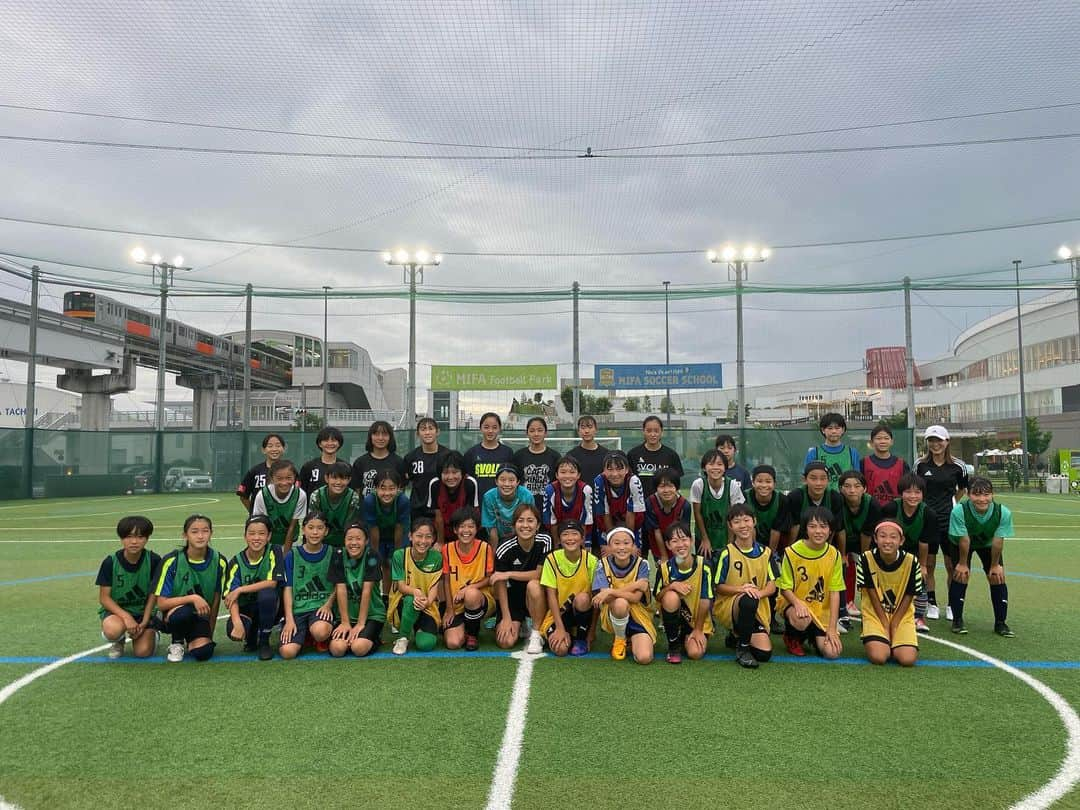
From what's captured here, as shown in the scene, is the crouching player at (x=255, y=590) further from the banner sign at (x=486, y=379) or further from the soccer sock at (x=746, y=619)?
the banner sign at (x=486, y=379)

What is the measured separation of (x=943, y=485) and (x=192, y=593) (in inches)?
233

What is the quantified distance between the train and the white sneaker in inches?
719

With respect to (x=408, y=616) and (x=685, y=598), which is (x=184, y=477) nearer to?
(x=408, y=616)

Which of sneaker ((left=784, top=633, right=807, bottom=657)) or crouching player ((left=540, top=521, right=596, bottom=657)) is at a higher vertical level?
crouching player ((left=540, top=521, right=596, bottom=657))

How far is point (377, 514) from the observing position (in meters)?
5.56

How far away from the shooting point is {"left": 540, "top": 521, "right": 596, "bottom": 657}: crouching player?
469cm

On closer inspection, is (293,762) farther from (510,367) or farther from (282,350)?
(282,350)

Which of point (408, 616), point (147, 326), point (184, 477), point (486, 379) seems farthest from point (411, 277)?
point (408, 616)

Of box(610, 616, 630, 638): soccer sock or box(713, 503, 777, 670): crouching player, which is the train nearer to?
box(610, 616, 630, 638): soccer sock

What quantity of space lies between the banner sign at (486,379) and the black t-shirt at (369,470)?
524 inches

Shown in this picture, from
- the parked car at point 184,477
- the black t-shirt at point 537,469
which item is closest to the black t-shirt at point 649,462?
the black t-shirt at point 537,469

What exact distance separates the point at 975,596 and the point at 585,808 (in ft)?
18.0

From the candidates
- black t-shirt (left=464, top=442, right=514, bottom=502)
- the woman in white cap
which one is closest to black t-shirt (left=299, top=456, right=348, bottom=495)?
black t-shirt (left=464, top=442, right=514, bottom=502)

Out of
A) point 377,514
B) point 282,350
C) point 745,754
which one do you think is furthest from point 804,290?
point 282,350
